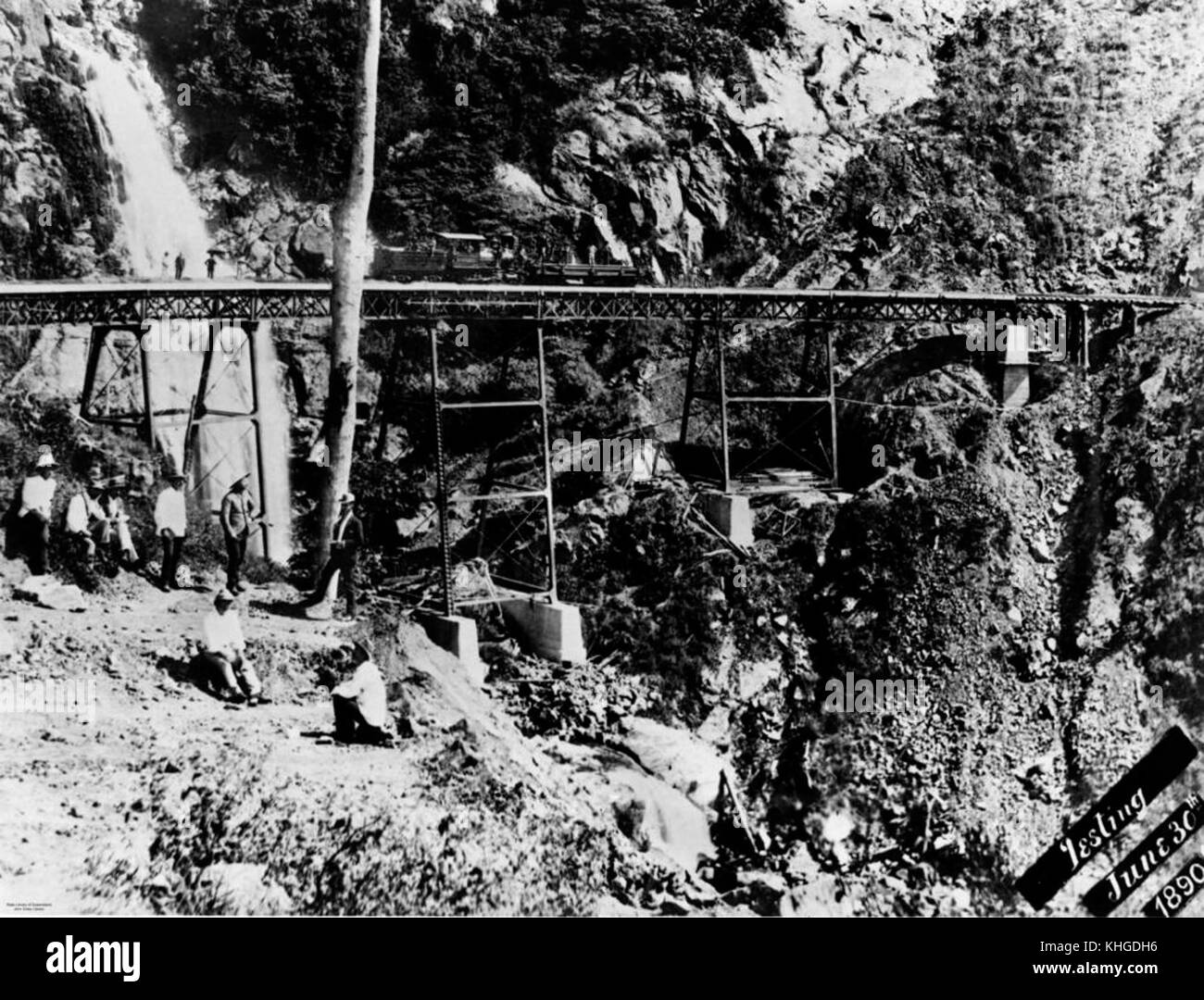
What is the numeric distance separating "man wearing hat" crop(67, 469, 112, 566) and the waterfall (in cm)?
378

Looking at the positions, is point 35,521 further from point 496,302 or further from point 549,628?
point 549,628

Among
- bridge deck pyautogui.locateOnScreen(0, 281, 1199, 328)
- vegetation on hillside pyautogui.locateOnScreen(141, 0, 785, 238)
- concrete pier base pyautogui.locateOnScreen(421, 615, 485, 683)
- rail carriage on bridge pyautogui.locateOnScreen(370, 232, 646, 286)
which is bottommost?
concrete pier base pyautogui.locateOnScreen(421, 615, 485, 683)

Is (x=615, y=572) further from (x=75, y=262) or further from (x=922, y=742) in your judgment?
(x=75, y=262)

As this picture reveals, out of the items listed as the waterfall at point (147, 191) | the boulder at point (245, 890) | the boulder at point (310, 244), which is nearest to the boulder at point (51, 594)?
the boulder at point (245, 890)

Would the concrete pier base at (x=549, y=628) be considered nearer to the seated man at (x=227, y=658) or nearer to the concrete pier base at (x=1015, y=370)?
the seated man at (x=227, y=658)

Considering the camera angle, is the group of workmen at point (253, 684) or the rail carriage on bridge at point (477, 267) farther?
the rail carriage on bridge at point (477, 267)

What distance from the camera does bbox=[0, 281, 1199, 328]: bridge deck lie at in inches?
477

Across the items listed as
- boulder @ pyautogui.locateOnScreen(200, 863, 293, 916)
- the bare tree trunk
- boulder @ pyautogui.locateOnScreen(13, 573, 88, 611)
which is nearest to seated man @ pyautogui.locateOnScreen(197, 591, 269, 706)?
the bare tree trunk

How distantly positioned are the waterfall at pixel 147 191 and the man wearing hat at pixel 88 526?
12.4 ft

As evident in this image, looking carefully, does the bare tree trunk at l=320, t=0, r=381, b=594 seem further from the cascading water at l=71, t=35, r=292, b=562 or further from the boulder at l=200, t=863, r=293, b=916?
the boulder at l=200, t=863, r=293, b=916

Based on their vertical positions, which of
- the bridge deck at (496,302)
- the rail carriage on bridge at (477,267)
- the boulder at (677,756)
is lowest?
the boulder at (677,756)

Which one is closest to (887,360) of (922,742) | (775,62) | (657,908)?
(775,62)

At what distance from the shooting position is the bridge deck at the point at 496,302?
1212cm

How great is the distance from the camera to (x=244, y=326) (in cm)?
1288
